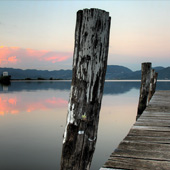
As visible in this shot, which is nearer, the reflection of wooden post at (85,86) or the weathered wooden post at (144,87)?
the reflection of wooden post at (85,86)

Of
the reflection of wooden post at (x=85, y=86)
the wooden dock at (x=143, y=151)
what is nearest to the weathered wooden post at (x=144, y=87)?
the wooden dock at (x=143, y=151)

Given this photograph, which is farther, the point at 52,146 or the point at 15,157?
the point at 52,146

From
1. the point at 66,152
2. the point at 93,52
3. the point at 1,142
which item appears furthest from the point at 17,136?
the point at 93,52

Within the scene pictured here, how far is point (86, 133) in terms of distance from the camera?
84.5 inches

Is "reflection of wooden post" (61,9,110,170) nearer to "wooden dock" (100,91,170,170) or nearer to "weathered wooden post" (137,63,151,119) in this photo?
"wooden dock" (100,91,170,170)

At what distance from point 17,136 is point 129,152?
7017 mm

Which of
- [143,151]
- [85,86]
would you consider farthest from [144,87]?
[85,86]

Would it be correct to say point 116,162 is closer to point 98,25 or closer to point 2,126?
point 98,25

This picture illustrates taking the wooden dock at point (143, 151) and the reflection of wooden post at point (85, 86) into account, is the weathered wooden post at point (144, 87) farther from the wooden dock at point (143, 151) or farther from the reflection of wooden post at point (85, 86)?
the reflection of wooden post at point (85, 86)

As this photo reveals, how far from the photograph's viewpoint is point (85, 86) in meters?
2.07

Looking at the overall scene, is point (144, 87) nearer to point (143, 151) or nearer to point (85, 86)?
point (143, 151)

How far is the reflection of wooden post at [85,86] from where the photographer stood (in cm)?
200

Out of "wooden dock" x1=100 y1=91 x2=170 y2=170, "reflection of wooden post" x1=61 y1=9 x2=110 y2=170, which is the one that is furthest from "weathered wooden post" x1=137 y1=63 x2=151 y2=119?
"reflection of wooden post" x1=61 y1=9 x2=110 y2=170

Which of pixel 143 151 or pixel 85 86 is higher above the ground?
pixel 85 86
